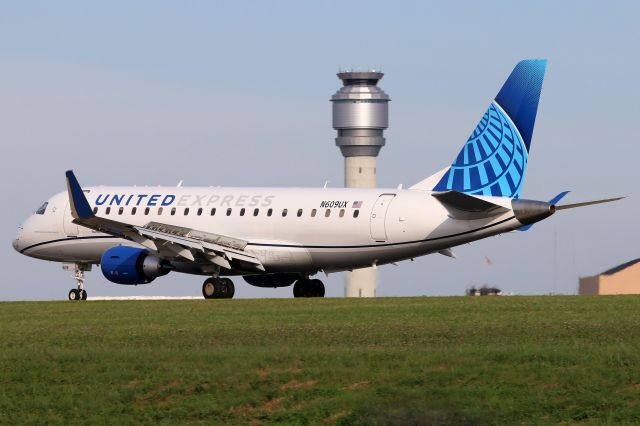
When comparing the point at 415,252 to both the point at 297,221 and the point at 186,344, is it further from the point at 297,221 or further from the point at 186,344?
the point at 186,344

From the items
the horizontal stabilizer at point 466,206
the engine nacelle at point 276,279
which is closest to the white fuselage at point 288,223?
the horizontal stabilizer at point 466,206

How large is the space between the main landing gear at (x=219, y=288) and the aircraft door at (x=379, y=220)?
581cm

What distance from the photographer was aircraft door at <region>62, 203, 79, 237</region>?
58406mm

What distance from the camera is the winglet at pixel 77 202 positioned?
5169cm

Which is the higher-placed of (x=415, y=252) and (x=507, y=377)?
(x=415, y=252)

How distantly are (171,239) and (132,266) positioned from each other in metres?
1.86

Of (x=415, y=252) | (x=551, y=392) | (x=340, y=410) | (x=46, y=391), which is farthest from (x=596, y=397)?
(x=415, y=252)

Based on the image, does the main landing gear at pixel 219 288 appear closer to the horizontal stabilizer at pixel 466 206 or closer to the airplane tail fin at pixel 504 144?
the airplane tail fin at pixel 504 144

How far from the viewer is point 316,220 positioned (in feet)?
178

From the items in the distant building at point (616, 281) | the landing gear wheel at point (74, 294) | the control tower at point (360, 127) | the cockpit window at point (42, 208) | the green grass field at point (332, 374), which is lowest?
the green grass field at point (332, 374)

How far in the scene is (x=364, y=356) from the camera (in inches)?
1075

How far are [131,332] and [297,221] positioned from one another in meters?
20.0

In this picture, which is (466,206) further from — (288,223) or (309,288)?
(309,288)

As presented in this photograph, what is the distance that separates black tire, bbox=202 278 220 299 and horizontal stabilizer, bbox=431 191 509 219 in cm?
921
